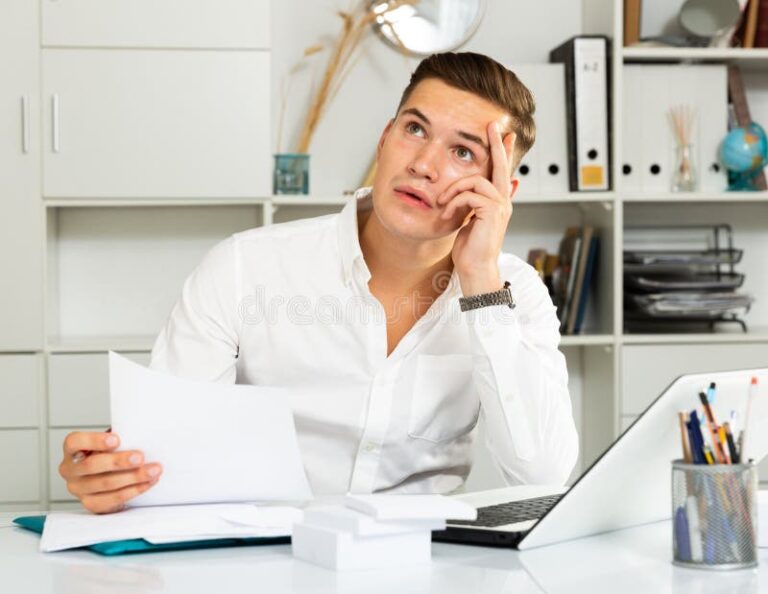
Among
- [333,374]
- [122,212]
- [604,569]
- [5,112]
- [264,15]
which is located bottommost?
[604,569]

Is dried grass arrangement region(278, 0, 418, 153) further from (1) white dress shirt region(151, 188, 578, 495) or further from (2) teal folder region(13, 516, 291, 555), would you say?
(2) teal folder region(13, 516, 291, 555)

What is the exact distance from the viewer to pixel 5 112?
9.68 ft

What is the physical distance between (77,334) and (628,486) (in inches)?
91.9

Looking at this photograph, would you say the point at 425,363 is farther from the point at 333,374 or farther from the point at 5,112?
the point at 5,112

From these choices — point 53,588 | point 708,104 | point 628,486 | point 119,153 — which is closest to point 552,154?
point 708,104

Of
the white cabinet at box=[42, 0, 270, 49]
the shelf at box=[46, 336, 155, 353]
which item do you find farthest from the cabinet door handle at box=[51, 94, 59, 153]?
Result: the shelf at box=[46, 336, 155, 353]

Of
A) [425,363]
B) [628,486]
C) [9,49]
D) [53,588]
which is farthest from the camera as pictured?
[9,49]

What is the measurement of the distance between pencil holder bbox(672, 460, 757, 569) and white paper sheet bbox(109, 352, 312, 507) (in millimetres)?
482

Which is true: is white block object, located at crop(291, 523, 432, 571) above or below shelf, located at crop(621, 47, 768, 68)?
below

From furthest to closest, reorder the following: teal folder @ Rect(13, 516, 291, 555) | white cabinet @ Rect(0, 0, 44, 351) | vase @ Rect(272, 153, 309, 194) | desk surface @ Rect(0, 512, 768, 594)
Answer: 1. vase @ Rect(272, 153, 309, 194)
2. white cabinet @ Rect(0, 0, 44, 351)
3. teal folder @ Rect(13, 516, 291, 555)
4. desk surface @ Rect(0, 512, 768, 594)

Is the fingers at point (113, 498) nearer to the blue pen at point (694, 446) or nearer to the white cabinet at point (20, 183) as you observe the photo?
the blue pen at point (694, 446)

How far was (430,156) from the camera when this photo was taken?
183 cm

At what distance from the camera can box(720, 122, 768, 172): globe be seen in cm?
315

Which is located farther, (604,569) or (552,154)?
(552,154)
